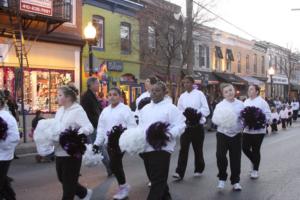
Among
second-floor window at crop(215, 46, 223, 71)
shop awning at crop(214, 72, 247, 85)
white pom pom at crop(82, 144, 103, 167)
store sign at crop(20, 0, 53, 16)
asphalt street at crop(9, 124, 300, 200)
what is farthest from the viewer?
second-floor window at crop(215, 46, 223, 71)

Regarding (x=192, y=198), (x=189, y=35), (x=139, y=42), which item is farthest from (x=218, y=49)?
(x=192, y=198)

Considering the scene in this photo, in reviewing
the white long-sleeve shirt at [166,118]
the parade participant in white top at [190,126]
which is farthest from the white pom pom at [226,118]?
the white long-sleeve shirt at [166,118]

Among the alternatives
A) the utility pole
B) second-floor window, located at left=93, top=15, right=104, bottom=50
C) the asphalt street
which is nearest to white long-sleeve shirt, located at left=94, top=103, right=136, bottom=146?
the asphalt street

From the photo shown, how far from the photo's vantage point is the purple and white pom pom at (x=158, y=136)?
18.9ft

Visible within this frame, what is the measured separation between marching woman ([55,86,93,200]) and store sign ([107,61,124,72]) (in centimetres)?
1794

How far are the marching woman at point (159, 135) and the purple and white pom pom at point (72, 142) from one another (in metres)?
0.76

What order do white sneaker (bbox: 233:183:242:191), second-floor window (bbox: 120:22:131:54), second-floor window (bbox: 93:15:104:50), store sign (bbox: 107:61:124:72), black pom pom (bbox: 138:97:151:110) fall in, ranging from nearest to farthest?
white sneaker (bbox: 233:183:242:191), black pom pom (bbox: 138:97:151:110), second-floor window (bbox: 93:15:104:50), store sign (bbox: 107:61:124:72), second-floor window (bbox: 120:22:131:54)

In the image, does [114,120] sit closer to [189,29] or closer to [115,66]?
[189,29]

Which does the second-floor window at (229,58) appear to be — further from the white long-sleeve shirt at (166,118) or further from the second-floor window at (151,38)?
the white long-sleeve shirt at (166,118)

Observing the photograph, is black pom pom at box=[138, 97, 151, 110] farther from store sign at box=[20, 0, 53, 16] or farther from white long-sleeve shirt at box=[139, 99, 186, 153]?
store sign at box=[20, 0, 53, 16]

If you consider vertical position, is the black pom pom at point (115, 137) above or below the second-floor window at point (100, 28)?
below

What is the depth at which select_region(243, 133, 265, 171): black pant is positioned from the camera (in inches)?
358

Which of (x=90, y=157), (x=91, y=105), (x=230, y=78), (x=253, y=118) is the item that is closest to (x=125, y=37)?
(x=230, y=78)

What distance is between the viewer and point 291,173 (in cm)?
986
